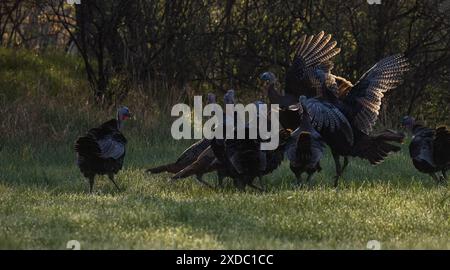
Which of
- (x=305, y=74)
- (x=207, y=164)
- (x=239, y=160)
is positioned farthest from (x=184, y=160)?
(x=305, y=74)

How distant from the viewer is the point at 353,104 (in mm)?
10875

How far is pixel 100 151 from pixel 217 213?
1.91 metres

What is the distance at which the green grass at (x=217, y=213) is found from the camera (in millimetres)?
7504

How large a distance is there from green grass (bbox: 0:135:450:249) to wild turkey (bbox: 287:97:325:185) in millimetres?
279

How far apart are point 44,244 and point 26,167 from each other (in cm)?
445

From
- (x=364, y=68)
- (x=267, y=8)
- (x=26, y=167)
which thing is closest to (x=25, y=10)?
(x=267, y=8)

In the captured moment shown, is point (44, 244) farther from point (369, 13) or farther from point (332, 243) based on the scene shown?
point (369, 13)

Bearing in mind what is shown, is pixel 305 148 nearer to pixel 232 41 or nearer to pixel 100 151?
pixel 100 151

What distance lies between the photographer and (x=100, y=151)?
9906 mm

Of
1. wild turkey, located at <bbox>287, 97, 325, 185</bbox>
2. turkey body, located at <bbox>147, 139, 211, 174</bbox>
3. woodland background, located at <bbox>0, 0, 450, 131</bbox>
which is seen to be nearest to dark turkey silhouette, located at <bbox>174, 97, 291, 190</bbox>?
wild turkey, located at <bbox>287, 97, 325, 185</bbox>

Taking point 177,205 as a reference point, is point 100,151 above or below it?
above

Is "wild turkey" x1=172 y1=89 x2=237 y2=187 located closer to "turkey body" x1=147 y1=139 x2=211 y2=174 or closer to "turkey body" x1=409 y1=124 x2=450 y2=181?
"turkey body" x1=147 y1=139 x2=211 y2=174

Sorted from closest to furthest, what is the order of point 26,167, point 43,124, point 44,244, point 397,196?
point 44,244 → point 397,196 → point 26,167 → point 43,124
